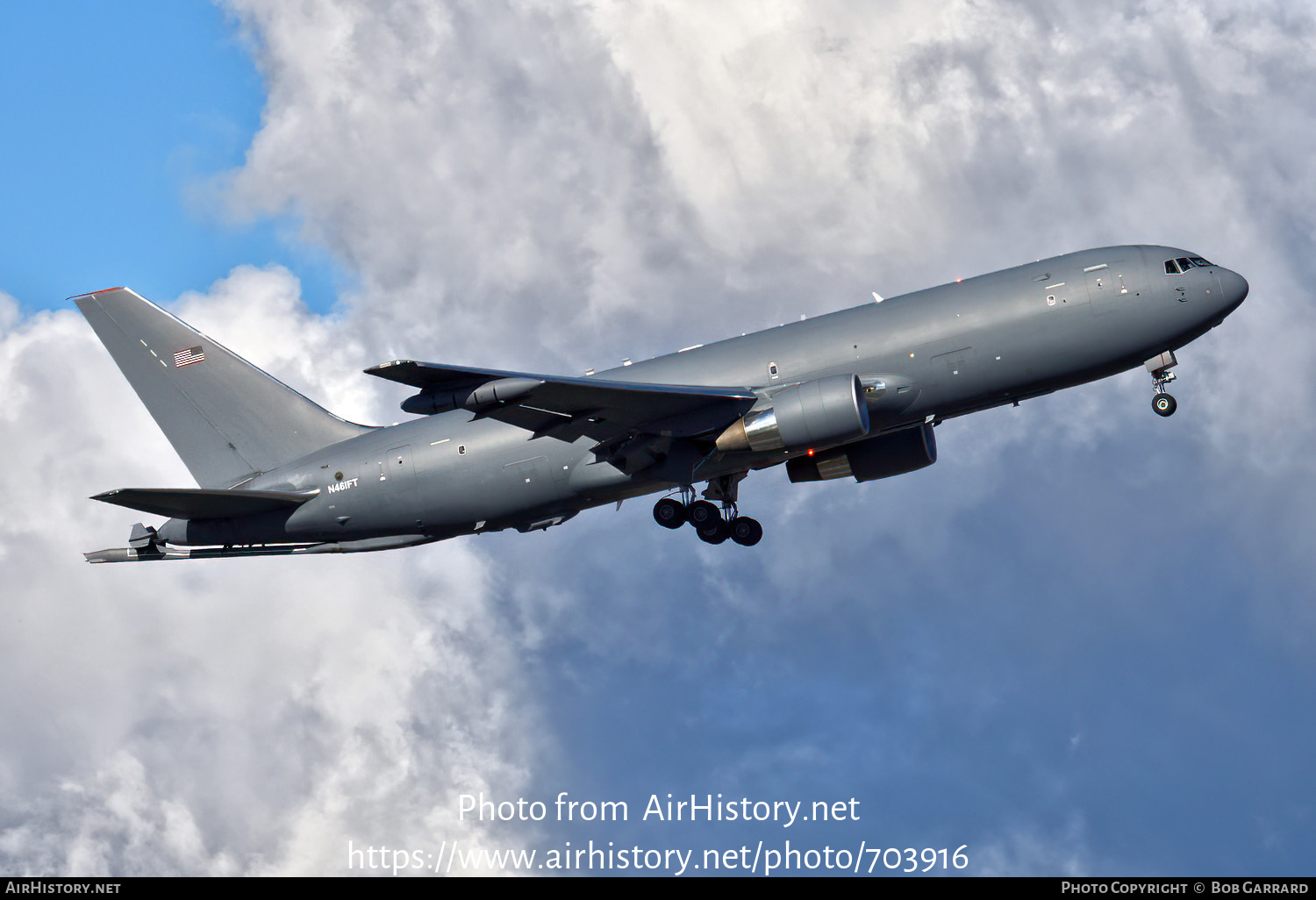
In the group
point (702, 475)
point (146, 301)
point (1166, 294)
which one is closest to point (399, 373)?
point (702, 475)

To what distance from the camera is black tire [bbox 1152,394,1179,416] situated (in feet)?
132

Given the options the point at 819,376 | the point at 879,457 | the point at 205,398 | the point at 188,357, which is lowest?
the point at 879,457

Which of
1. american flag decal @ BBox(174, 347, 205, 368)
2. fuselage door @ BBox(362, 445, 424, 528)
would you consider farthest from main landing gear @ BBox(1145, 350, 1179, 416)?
american flag decal @ BBox(174, 347, 205, 368)

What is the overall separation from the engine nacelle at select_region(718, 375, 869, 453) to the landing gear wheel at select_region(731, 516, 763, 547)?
6.86m

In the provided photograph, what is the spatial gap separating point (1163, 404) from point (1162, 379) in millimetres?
880

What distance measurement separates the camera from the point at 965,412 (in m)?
39.7

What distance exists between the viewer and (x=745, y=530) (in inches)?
1763

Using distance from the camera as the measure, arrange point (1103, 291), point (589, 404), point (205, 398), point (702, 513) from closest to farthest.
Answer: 1. point (1103, 291)
2. point (589, 404)
3. point (702, 513)
4. point (205, 398)

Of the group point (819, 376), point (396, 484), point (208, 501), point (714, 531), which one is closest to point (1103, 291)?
point (819, 376)

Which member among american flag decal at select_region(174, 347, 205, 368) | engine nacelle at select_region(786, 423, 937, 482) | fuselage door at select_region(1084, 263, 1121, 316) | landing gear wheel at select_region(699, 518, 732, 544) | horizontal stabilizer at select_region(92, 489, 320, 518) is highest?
american flag decal at select_region(174, 347, 205, 368)

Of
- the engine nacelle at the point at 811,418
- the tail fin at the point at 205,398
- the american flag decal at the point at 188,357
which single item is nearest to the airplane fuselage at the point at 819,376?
the engine nacelle at the point at 811,418

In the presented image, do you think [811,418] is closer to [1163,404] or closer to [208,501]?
[1163,404]

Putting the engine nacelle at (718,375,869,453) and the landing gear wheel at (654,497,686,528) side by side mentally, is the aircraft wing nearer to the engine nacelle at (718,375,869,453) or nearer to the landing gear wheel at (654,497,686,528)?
the engine nacelle at (718,375,869,453)
